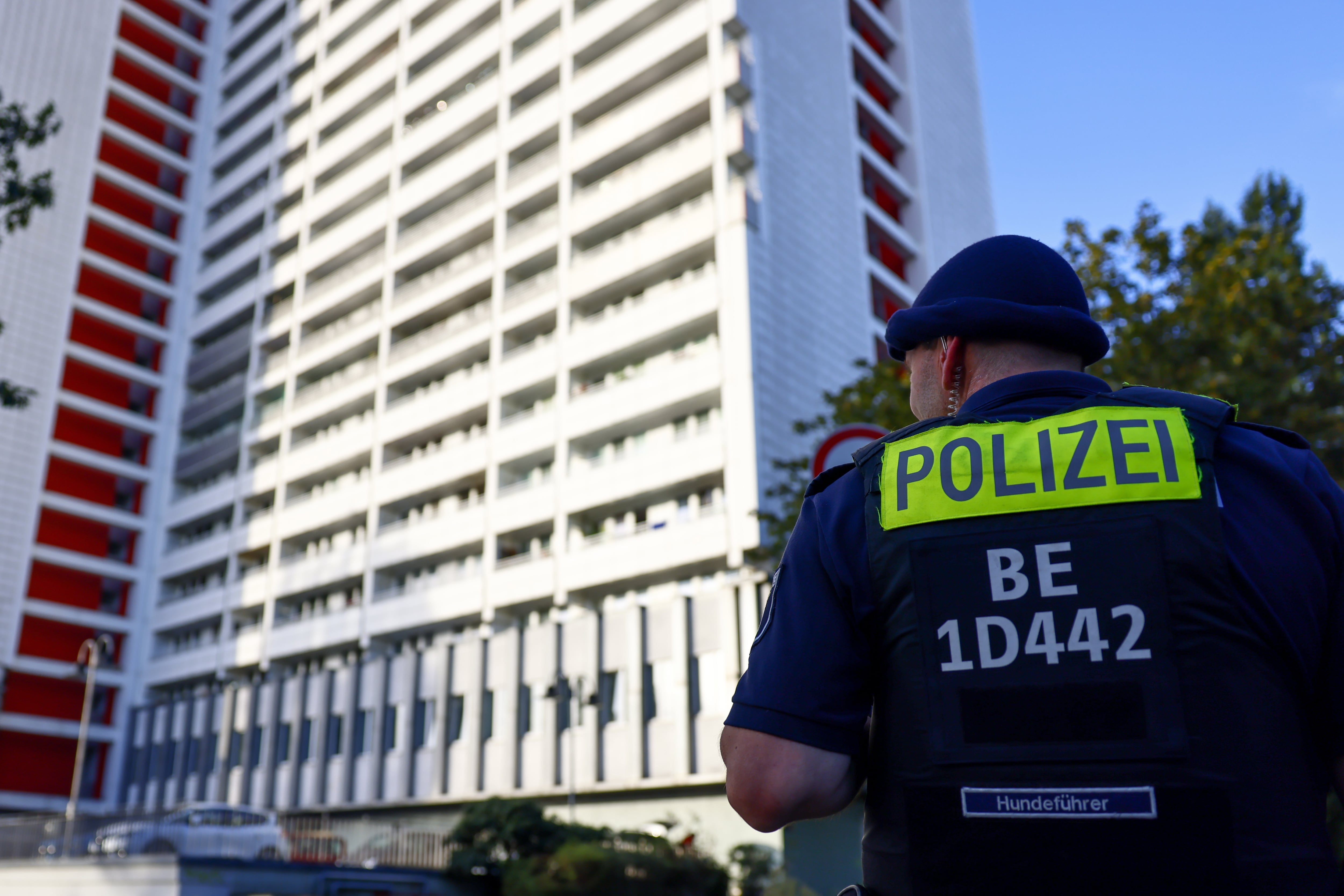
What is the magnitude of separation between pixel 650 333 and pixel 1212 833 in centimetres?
3386

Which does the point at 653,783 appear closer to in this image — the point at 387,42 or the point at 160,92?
the point at 387,42

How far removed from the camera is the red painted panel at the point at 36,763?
144 feet

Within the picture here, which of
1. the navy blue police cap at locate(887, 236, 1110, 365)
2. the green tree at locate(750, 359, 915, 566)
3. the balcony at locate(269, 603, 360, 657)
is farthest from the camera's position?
the balcony at locate(269, 603, 360, 657)

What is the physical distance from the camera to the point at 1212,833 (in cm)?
133

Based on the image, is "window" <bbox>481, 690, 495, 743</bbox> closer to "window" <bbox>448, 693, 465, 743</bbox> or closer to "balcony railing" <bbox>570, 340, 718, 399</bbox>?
"window" <bbox>448, 693, 465, 743</bbox>

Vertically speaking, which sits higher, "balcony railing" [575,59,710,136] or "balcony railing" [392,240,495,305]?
"balcony railing" [575,59,710,136]

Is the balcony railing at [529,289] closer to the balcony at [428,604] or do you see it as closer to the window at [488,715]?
the balcony at [428,604]

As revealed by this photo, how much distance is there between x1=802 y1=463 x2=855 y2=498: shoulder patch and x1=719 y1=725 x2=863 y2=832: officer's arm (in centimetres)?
43

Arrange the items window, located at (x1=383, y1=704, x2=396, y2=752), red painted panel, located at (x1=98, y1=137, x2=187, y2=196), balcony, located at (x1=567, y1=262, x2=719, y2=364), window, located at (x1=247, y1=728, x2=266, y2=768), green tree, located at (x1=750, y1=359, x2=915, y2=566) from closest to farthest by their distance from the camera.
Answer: green tree, located at (x1=750, y1=359, x2=915, y2=566), balcony, located at (x1=567, y1=262, x2=719, y2=364), window, located at (x1=383, y1=704, x2=396, y2=752), window, located at (x1=247, y1=728, x2=266, y2=768), red painted panel, located at (x1=98, y1=137, x2=187, y2=196)

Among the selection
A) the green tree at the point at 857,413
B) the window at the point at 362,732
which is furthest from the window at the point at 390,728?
the green tree at the point at 857,413

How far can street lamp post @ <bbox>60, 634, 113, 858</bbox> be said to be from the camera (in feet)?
126

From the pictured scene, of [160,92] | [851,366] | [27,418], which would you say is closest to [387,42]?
[160,92]

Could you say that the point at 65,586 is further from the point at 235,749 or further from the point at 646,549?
the point at 646,549

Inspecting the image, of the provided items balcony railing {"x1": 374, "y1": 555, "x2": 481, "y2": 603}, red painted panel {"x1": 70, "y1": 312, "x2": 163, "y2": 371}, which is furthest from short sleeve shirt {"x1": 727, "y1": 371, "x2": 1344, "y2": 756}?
red painted panel {"x1": 70, "y1": 312, "x2": 163, "y2": 371}
